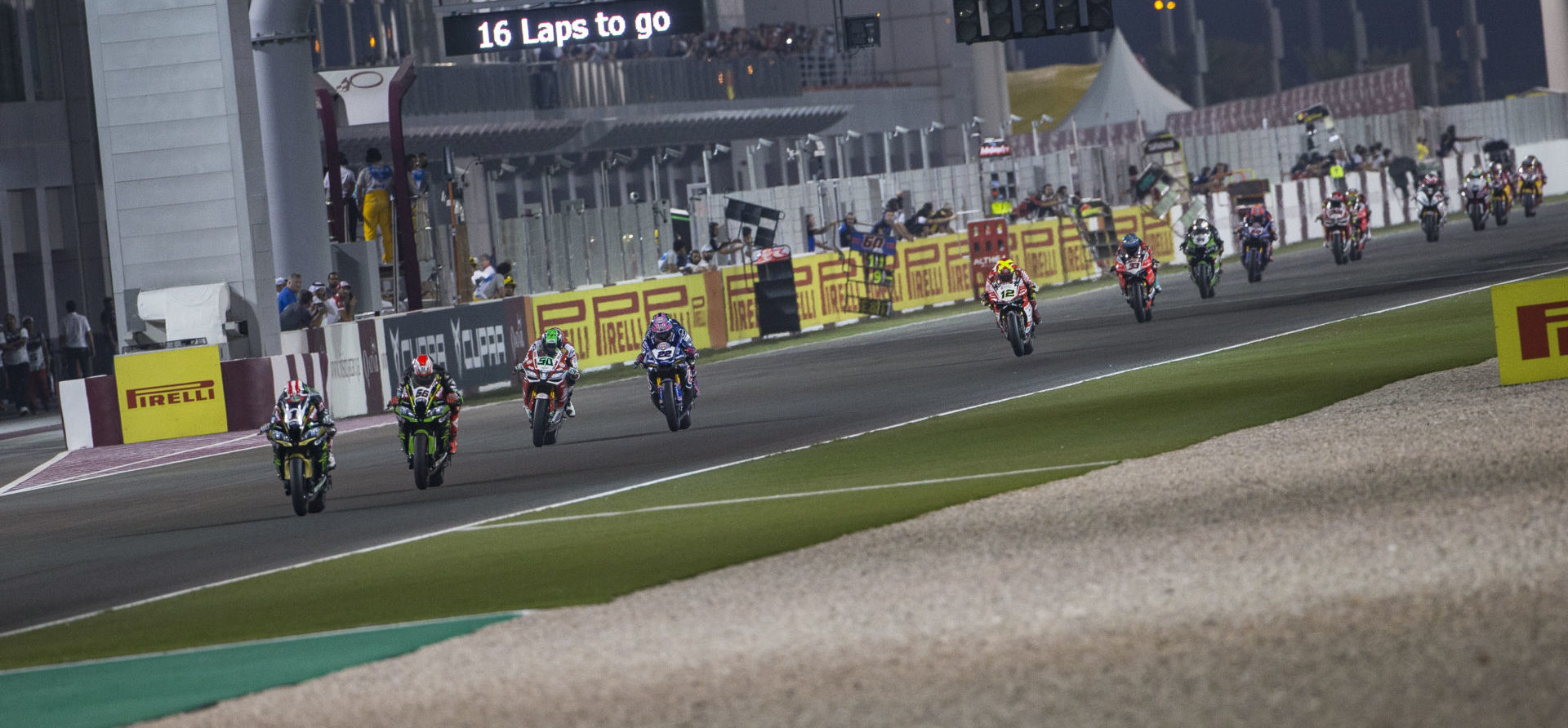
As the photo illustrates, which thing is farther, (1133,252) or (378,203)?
(378,203)

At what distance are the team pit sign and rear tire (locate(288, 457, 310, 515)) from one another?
15.2 meters

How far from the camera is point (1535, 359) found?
56.6 feet

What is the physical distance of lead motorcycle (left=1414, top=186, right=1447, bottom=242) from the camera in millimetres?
42656

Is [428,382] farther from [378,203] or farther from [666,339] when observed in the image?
[378,203]

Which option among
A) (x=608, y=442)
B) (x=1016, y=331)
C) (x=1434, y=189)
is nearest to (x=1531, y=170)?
(x=1434, y=189)

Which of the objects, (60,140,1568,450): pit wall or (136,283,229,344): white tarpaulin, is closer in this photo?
(60,140,1568,450): pit wall

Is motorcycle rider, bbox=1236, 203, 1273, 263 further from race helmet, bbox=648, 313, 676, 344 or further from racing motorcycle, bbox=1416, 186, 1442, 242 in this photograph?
race helmet, bbox=648, 313, 676, 344

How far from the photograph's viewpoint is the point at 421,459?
1784 cm

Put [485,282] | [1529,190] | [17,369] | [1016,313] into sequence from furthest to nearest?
1. [1529,190]
2. [17,369]
3. [485,282]
4. [1016,313]

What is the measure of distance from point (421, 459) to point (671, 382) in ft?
12.9

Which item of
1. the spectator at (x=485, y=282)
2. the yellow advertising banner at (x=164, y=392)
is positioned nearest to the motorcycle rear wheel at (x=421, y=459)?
the yellow advertising banner at (x=164, y=392)

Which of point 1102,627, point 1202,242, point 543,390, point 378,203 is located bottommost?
point 1102,627

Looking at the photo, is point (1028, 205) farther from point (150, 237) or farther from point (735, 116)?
point (150, 237)

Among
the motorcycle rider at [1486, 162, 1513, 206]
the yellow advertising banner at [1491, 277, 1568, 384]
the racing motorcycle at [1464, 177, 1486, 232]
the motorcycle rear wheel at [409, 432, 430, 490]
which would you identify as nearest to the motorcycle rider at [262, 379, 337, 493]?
the motorcycle rear wheel at [409, 432, 430, 490]
